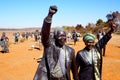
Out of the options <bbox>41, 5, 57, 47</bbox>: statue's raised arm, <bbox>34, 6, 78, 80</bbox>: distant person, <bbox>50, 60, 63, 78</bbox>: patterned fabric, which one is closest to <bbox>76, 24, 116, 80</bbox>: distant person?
<bbox>34, 6, 78, 80</bbox>: distant person

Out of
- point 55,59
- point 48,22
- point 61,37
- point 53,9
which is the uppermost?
point 53,9

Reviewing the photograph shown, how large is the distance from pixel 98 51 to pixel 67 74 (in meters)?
1.52

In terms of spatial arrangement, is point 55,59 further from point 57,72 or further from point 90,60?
point 90,60

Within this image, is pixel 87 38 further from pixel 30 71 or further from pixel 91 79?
pixel 30 71

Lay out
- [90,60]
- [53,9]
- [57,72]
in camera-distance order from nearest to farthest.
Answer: [53,9], [57,72], [90,60]

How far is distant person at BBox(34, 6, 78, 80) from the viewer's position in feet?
14.0

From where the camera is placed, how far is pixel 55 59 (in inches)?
172

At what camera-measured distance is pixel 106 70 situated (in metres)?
15.3

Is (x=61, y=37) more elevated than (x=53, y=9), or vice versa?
(x=53, y=9)

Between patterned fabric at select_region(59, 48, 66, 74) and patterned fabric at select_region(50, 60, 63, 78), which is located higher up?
patterned fabric at select_region(59, 48, 66, 74)

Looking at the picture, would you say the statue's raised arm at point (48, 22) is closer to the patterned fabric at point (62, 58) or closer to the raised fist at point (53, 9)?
the raised fist at point (53, 9)

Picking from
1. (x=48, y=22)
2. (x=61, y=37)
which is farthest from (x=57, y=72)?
(x=48, y=22)

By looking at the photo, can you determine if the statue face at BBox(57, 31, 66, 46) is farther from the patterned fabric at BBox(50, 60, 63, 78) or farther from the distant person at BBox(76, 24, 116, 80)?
the distant person at BBox(76, 24, 116, 80)

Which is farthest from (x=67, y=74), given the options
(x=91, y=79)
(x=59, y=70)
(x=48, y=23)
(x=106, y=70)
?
(x=106, y=70)
